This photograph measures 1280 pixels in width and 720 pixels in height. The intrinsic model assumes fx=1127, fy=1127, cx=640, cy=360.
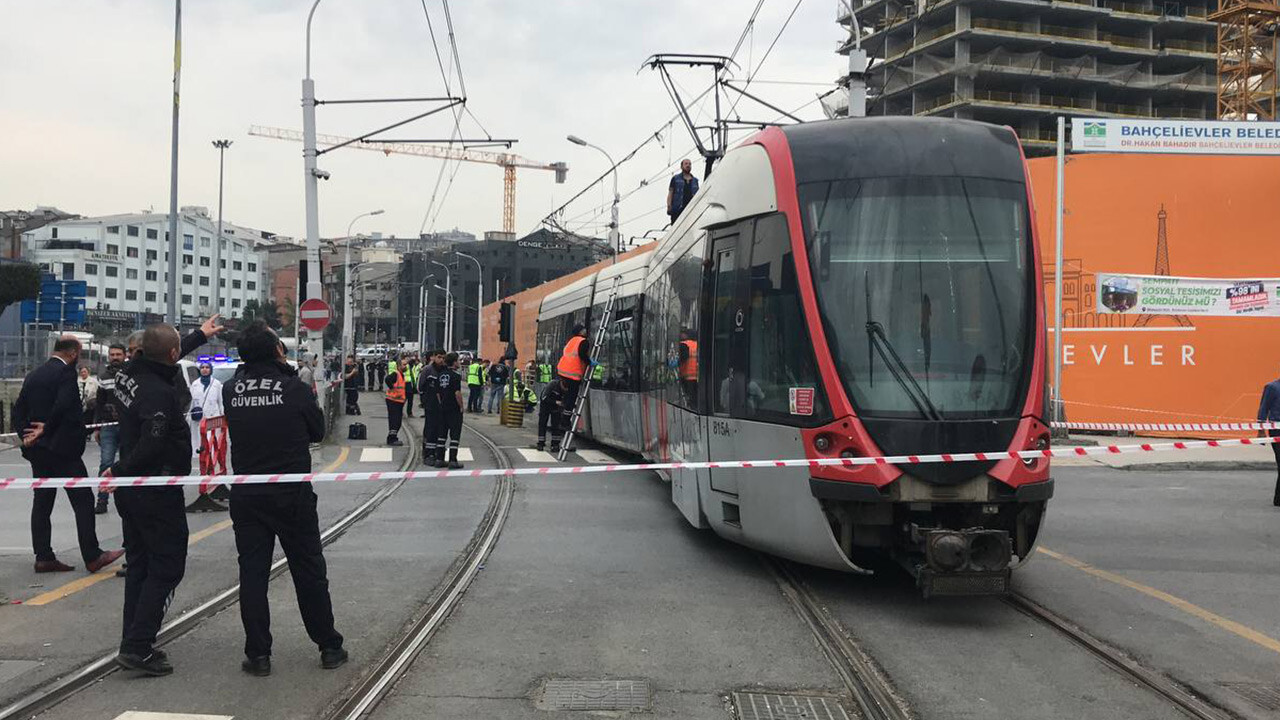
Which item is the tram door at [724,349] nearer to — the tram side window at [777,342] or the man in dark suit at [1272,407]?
the tram side window at [777,342]

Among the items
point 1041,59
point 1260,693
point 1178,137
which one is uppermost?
point 1041,59

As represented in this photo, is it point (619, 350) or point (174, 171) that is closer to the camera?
point (619, 350)

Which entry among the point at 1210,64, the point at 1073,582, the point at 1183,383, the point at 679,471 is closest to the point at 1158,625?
the point at 1073,582

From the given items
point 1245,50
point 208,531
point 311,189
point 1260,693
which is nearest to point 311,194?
point 311,189

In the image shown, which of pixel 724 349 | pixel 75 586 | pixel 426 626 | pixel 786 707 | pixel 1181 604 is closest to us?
pixel 786 707

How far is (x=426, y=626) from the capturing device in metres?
6.52

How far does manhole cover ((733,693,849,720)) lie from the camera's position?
196 inches

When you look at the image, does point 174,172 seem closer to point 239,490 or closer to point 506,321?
point 506,321

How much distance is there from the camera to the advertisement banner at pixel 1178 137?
73.6ft

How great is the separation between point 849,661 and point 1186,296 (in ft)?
64.5

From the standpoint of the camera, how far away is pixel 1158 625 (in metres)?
6.90

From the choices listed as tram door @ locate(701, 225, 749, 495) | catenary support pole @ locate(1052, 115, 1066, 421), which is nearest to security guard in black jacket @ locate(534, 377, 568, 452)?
catenary support pole @ locate(1052, 115, 1066, 421)

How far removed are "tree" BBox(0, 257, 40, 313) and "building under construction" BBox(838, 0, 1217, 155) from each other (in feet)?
172

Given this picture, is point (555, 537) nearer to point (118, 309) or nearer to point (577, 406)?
point (577, 406)
